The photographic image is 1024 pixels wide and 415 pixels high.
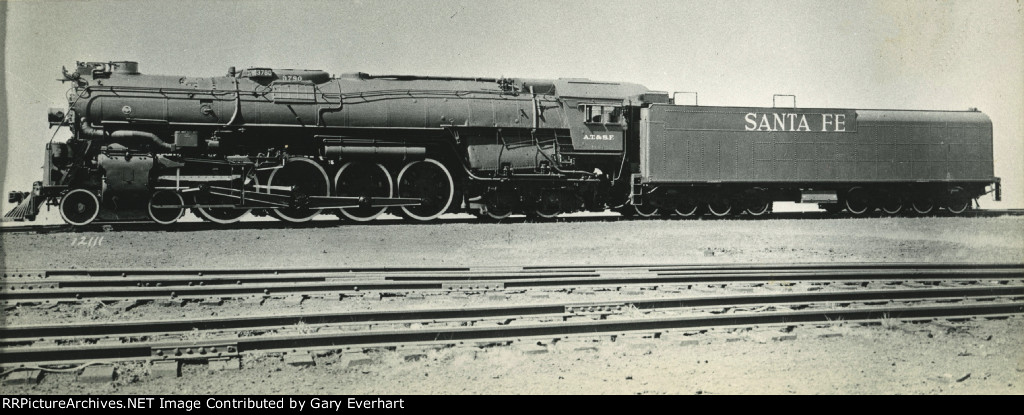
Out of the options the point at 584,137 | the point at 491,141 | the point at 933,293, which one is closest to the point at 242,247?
the point at 491,141

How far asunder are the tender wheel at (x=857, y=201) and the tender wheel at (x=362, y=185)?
11.4 metres

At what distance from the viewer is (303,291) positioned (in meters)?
8.45

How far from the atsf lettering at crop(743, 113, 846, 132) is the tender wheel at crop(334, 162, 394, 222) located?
27.7ft

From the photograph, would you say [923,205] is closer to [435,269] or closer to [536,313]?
[435,269]

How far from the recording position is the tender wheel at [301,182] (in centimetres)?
1428

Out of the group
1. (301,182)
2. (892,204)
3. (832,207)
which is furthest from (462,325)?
(892,204)

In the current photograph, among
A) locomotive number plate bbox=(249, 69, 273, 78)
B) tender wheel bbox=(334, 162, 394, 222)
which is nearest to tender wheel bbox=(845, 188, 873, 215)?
tender wheel bbox=(334, 162, 394, 222)

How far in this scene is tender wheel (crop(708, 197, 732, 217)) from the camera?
672 inches

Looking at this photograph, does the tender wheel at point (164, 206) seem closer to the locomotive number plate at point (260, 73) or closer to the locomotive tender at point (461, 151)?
the locomotive tender at point (461, 151)

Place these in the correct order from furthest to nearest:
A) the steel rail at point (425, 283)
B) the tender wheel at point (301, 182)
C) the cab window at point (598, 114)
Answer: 1. the cab window at point (598, 114)
2. the tender wheel at point (301, 182)
3. the steel rail at point (425, 283)

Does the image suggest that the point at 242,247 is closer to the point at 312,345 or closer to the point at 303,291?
the point at 303,291

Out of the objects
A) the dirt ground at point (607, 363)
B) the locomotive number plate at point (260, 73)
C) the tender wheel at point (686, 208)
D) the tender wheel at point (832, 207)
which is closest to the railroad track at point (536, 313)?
the dirt ground at point (607, 363)

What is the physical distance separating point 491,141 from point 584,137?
83.1 inches

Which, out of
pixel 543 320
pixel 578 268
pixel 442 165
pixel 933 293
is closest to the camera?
pixel 543 320
